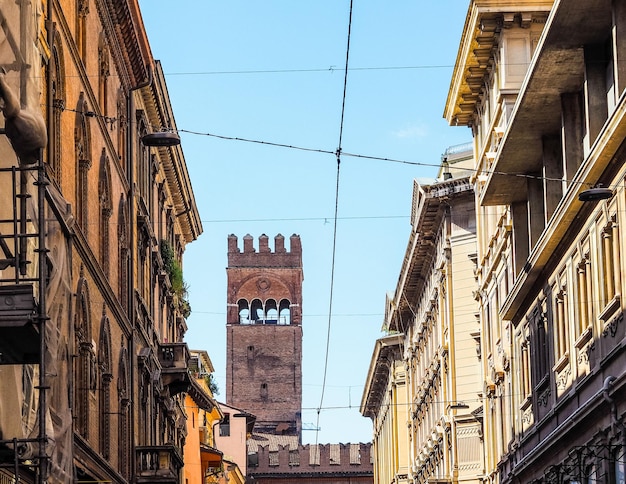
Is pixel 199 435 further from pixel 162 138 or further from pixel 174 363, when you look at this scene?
pixel 162 138

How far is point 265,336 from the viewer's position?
416 feet

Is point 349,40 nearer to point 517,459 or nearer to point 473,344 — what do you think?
point 517,459

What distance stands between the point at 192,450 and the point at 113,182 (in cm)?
2699

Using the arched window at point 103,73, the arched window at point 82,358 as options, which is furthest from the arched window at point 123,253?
the arched window at point 82,358

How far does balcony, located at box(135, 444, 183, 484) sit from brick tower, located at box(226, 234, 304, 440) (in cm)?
8799

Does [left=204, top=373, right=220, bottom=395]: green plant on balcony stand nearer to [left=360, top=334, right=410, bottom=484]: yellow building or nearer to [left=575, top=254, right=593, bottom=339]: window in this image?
[left=360, top=334, right=410, bottom=484]: yellow building

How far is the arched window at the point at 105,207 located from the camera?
96.8ft

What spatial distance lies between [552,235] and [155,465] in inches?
479

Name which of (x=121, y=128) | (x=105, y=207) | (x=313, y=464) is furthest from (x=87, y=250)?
(x=313, y=464)

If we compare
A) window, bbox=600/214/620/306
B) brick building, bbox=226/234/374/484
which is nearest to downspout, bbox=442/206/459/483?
window, bbox=600/214/620/306

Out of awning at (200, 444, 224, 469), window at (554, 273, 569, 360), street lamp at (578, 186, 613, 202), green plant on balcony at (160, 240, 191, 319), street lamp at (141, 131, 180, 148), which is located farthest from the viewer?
awning at (200, 444, 224, 469)

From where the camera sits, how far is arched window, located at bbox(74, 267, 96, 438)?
25.6 metres

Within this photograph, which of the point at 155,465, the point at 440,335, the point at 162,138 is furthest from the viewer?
the point at 440,335

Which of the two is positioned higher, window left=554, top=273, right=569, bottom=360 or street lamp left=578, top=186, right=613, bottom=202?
street lamp left=578, top=186, right=613, bottom=202
